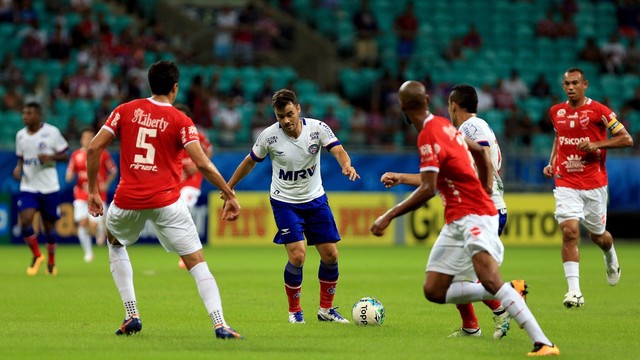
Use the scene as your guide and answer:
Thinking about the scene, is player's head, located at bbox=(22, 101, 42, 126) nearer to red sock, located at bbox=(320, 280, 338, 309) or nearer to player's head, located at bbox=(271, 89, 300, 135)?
player's head, located at bbox=(271, 89, 300, 135)

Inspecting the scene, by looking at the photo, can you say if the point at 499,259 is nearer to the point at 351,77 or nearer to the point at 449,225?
the point at 449,225

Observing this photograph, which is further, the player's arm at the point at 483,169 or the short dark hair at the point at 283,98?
the short dark hair at the point at 283,98

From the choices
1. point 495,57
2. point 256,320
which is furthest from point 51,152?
point 495,57

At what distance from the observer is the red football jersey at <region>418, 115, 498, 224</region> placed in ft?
30.0

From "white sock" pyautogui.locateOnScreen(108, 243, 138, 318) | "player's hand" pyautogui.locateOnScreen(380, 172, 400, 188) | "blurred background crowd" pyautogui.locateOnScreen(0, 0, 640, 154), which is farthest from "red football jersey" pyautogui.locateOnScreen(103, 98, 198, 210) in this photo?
"blurred background crowd" pyautogui.locateOnScreen(0, 0, 640, 154)

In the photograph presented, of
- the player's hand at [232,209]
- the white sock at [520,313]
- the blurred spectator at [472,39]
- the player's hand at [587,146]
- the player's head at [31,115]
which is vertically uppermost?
the blurred spectator at [472,39]

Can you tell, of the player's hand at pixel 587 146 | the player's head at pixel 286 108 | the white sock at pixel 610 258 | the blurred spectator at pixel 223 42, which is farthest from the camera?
the blurred spectator at pixel 223 42

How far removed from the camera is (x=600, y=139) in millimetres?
14125

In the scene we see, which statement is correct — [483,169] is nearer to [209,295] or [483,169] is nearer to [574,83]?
[209,295]

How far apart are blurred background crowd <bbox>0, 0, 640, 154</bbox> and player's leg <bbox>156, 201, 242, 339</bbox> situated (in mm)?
17185

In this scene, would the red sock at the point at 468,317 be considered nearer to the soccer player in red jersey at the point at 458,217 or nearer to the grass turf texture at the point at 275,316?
the grass turf texture at the point at 275,316

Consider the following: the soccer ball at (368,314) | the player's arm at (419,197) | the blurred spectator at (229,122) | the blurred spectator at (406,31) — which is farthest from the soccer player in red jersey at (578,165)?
the blurred spectator at (406,31)

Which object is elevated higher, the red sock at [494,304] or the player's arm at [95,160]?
the player's arm at [95,160]

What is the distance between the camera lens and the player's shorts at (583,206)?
46.2 feet
